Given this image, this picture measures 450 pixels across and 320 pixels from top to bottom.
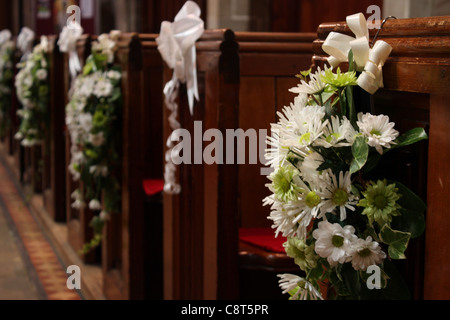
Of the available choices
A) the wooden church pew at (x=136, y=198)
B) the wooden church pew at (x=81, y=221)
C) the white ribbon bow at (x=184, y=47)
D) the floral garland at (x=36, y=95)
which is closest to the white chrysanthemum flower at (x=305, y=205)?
the white ribbon bow at (x=184, y=47)

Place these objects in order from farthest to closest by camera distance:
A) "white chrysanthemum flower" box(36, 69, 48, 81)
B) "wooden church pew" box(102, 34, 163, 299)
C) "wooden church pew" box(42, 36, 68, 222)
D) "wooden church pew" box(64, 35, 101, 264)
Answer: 1. "white chrysanthemum flower" box(36, 69, 48, 81)
2. "wooden church pew" box(42, 36, 68, 222)
3. "wooden church pew" box(64, 35, 101, 264)
4. "wooden church pew" box(102, 34, 163, 299)

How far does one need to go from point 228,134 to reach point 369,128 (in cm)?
117

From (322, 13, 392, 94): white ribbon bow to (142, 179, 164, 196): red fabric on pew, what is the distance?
2036 mm

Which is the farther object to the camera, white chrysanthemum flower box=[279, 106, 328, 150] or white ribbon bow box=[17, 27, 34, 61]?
white ribbon bow box=[17, 27, 34, 61]

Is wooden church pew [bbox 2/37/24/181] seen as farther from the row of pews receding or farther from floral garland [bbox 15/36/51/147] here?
the row of pews receding

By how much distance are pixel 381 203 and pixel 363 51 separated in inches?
10.4

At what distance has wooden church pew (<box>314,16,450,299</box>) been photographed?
1.12 meters

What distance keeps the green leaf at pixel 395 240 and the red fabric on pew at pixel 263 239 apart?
1304 millimetres

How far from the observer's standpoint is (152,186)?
Answer: 11.4 feet

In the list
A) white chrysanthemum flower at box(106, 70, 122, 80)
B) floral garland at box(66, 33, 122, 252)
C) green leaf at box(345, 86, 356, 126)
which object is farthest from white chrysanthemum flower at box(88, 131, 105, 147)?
green leaf at box(345, 86, 356, 126)

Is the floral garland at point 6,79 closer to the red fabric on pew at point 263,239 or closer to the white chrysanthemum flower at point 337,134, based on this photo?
the red fabric on pew at point 263,239

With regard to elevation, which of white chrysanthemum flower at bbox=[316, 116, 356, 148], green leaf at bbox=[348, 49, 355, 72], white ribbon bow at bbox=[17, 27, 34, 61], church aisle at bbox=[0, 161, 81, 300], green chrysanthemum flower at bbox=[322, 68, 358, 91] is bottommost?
church aisle at bbox=[0, 161, 81, 300]
